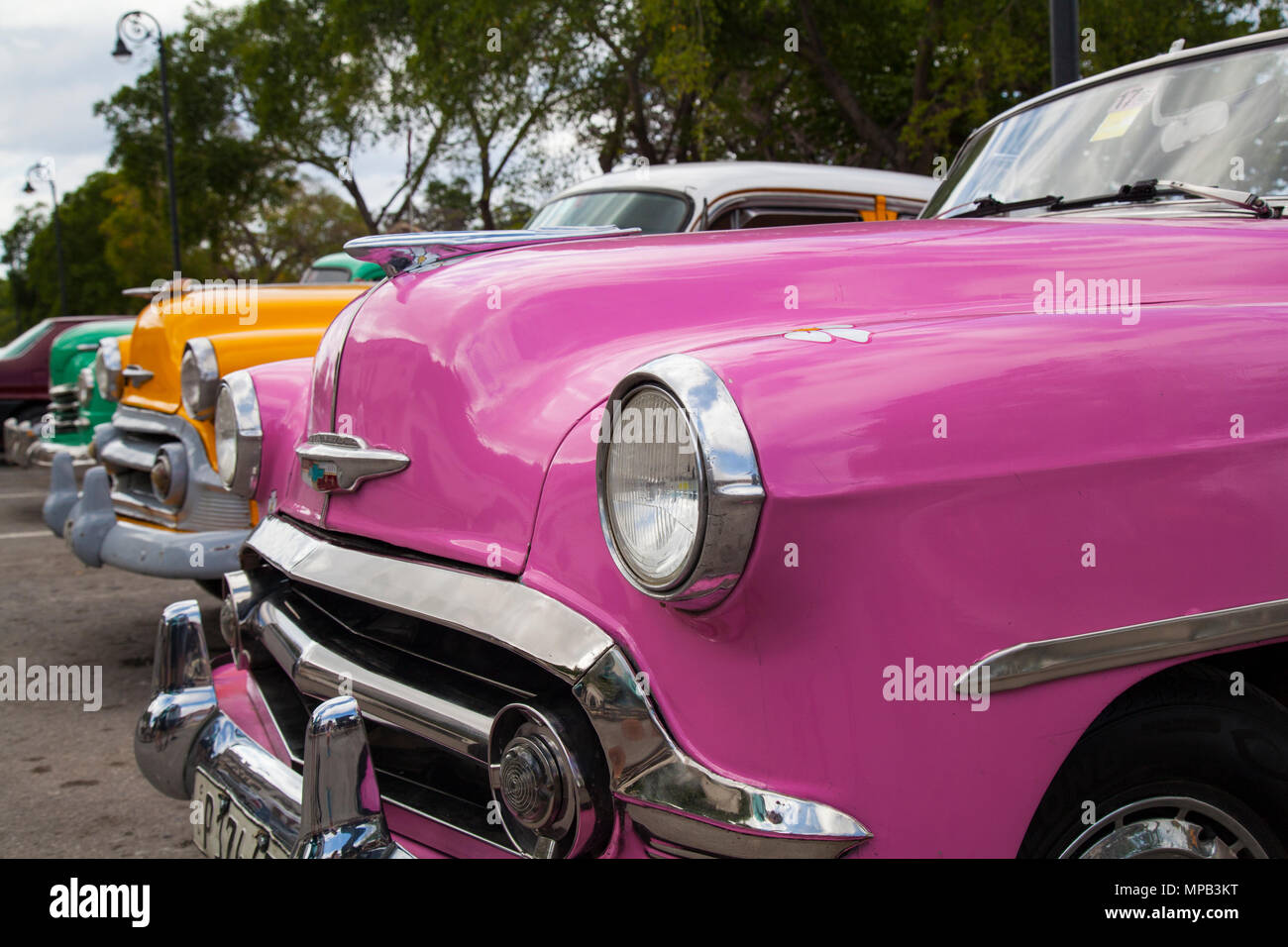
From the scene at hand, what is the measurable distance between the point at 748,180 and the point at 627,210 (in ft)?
2.01

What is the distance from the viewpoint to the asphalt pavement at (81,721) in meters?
2.97

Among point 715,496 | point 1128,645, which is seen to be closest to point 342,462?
point 715,496

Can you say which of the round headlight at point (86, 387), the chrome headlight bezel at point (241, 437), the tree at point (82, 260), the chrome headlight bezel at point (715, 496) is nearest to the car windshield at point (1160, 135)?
the chrome headlight bezel at point (715, 496)

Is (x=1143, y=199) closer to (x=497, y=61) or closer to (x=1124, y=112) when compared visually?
(x=1124, y=112)

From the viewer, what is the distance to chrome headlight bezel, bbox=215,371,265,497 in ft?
8.79

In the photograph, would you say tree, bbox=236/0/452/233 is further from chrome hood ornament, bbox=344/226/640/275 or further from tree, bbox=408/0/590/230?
chrome hood ornament, bbox=344/226/640/275

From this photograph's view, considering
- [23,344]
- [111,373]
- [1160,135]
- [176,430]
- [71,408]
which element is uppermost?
[23,344]

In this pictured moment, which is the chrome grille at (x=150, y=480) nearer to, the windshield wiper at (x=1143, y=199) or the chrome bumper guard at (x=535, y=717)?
the chrome bumper guard at (x=535, y=717)

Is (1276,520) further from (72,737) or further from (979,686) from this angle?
(72,737)

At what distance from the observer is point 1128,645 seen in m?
1.43

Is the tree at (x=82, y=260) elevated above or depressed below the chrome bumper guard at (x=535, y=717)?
above

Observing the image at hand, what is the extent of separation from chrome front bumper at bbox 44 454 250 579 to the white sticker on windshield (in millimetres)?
2948

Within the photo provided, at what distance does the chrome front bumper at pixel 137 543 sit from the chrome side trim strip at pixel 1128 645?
316 cm
